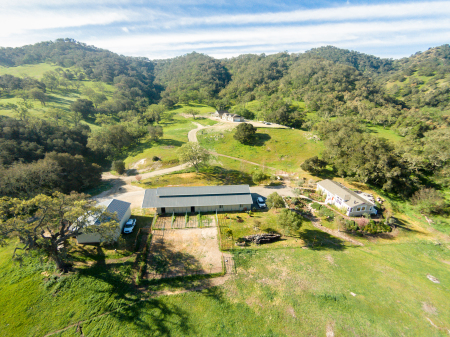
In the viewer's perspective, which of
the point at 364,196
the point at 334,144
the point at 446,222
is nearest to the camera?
the point at 446,222

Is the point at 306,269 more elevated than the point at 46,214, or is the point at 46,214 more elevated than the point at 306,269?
the point at 46,214

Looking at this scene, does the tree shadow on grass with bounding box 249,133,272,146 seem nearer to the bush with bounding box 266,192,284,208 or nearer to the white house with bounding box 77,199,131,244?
the bush with bounding box 266,192,284,208

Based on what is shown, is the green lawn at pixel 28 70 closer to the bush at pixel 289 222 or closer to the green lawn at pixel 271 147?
the green lawn at pixel 271 147

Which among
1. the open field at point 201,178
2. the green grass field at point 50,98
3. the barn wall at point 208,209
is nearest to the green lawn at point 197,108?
the green grass field at point 50,98

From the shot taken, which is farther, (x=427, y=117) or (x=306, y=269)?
(x=427, y=117)

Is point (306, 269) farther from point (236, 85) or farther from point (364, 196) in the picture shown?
point (236, 85)

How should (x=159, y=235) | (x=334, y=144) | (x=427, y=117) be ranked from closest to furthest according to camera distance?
(x=159, y=235) < (x=334, y=144) < (x=427, y=117)

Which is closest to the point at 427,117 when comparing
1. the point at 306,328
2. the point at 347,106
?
the point at 347,106

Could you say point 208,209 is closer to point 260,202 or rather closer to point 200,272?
point 260,202
